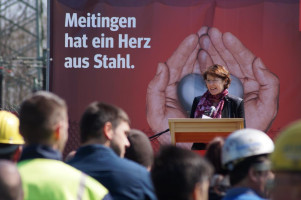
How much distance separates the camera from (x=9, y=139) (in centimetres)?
390

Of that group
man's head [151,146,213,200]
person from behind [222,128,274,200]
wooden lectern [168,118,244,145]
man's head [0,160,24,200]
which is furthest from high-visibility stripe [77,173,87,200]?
wooden lectern [168,118,244,145]

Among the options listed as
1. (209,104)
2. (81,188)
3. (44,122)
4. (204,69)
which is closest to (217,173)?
(81,188)

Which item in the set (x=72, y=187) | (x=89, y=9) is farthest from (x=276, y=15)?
(x=72, y=187)

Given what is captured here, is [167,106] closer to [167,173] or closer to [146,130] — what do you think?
[146,130]

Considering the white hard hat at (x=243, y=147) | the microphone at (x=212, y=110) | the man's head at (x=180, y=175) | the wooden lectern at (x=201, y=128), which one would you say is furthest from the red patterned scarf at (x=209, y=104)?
the man's head at (x=180, y=175)

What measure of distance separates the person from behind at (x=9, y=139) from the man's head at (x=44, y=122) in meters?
0.71

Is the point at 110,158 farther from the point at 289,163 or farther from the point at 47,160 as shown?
the point at 289,163

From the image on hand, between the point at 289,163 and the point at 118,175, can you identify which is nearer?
the point at 289,163

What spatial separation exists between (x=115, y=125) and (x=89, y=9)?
18.2ft

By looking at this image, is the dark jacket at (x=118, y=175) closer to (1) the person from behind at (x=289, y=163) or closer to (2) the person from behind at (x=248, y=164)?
(2) the person from behind at (x=248, y=164)

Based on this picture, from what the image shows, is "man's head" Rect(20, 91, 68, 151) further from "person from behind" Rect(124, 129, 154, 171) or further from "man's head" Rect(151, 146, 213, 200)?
"person from behind" Rect(124, 129, 154, 171)

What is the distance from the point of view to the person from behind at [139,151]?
4555 mm

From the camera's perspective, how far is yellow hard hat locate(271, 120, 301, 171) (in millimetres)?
2002

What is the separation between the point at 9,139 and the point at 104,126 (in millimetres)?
579
